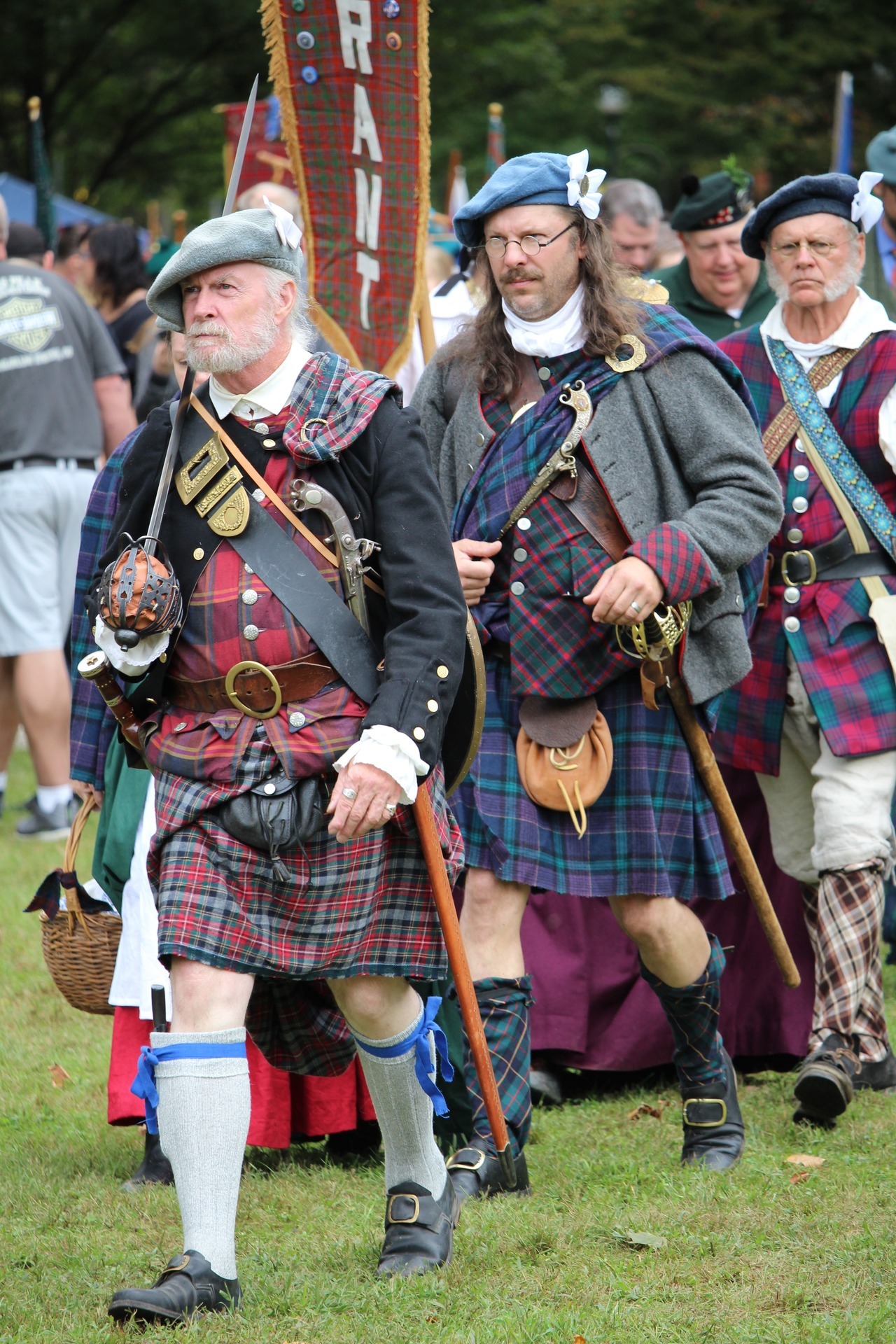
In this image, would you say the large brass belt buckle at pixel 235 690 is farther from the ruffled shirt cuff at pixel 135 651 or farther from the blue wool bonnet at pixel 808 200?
the blue wool bonnet at pixel 808 200

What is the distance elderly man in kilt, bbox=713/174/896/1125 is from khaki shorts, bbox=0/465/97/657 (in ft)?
13.5

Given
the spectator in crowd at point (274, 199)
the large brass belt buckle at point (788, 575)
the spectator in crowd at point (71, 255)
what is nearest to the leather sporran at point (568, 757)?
the large brass belt buckle at point (788, 575)

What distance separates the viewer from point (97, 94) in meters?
23.1

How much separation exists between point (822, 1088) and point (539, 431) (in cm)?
175

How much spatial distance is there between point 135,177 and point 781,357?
21.0 meters

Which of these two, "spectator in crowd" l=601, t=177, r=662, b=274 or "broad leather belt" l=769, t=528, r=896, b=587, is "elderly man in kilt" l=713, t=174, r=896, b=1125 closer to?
"broad leather belt" l=769, t=528, r=896, b=587

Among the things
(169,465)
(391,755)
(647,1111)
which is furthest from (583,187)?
(647,1111)

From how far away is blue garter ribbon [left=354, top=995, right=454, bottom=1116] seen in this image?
3.53 meters

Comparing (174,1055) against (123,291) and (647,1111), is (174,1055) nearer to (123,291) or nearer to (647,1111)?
(647,1111)

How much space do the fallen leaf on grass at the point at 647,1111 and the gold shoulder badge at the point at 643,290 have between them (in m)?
2.10

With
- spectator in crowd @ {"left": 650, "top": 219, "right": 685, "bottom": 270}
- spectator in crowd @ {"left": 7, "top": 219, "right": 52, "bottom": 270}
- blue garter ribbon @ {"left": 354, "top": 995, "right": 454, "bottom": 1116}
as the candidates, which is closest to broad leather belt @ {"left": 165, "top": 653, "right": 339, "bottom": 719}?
blue garter ribbon @ {"left": 354, "top": 995, "right": 454, "bottom": 1116}

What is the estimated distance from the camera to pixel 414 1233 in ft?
11.6

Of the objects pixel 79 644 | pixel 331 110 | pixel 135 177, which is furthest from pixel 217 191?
pixel 79 644

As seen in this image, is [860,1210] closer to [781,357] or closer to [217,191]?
[781,357]
